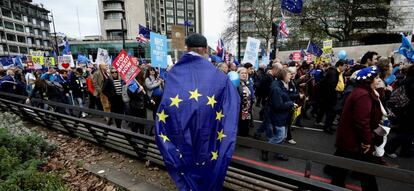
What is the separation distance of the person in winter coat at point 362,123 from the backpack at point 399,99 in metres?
2.29

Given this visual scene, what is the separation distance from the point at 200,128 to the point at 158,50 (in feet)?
13.2

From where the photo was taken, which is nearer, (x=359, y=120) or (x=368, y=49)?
(x=359, y=120)

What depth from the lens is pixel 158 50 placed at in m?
5.55

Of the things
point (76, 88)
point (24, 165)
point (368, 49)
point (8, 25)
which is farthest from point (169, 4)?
point (24, 165)

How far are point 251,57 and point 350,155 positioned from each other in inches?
206

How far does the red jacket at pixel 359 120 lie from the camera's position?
272cm

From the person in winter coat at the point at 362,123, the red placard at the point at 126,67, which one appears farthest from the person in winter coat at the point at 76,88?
the person in winter coat at the point at 362,123

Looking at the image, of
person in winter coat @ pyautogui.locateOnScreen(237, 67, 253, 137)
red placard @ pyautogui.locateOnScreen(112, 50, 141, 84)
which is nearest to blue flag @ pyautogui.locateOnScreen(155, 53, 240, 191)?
person in winter coat @ pyautogui.locateOnScreen(237, 67, 253, 137)

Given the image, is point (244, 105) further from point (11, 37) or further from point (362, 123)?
point (11, 37)

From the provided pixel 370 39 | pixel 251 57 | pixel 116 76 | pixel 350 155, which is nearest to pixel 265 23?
pixel 370 39

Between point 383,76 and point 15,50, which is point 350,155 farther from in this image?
point 15,50

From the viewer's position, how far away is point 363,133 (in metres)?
2.71

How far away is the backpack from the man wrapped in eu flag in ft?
14.5

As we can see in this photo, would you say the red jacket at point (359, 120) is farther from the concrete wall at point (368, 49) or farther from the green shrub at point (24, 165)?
the concrete wall at point (368, 49)
